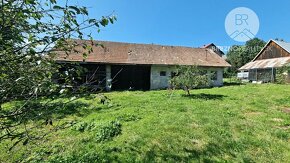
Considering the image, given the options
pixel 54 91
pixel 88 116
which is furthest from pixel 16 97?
pixel 88 116

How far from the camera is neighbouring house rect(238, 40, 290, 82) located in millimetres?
26992

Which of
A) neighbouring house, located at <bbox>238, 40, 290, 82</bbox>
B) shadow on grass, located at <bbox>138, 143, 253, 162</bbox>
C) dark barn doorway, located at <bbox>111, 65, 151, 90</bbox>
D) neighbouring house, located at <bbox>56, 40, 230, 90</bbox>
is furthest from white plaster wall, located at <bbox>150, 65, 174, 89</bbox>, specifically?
shadow on grass, located at <bbox>138, 143, 253, 162</bbox>

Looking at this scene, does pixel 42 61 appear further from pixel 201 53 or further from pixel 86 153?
pixel 201 53

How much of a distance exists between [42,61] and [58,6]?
0.55 metres

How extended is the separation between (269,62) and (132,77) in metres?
20.0

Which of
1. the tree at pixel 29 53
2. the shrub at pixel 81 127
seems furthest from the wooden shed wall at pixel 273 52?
the tree at pixel 29 53

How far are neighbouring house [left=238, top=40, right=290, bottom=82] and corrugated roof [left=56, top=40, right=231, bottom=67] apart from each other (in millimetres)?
8128

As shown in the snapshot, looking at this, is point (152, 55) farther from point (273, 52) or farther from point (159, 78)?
point (273, 52)

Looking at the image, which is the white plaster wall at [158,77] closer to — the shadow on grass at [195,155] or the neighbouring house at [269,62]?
the neighbouring house at [269,62]

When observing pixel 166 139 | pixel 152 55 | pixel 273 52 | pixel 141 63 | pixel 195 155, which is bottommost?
pixel 195 155

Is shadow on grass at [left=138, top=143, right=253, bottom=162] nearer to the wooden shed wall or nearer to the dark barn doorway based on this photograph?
the dark barn doorway

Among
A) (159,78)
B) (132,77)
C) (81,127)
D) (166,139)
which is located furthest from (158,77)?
(166,139)

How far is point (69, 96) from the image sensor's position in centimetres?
221

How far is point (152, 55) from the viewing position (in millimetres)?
21344
